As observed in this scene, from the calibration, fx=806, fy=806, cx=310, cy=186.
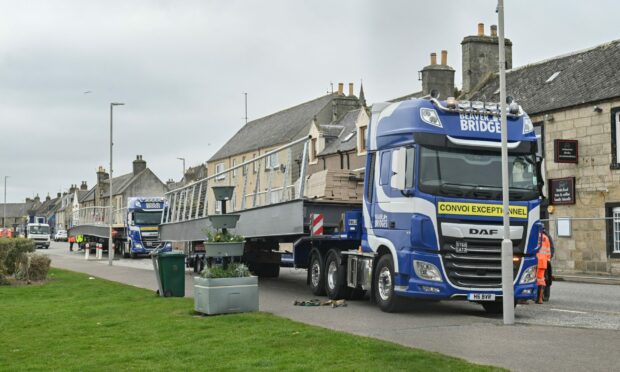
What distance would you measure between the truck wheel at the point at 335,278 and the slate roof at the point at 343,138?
2735 centimetres

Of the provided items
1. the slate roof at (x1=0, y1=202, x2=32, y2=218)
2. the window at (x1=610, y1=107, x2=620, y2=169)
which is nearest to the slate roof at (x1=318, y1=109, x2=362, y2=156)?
the window at (x1=610, y1=107, x2=620, y2=169)

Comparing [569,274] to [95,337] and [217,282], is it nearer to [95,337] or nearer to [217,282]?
[217,282]

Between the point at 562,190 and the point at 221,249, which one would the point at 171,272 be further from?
the point at 562,190

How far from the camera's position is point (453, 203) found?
13.9 m

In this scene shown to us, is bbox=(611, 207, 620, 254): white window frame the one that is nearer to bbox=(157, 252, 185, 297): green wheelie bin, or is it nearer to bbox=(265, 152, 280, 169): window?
bbox=(265, 152, 280, 169): window

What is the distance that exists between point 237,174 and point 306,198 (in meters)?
7.05

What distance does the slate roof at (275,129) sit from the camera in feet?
194

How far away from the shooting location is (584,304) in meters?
17.2

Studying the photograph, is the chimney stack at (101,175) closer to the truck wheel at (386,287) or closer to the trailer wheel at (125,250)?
the trailer wheel at (125,250)

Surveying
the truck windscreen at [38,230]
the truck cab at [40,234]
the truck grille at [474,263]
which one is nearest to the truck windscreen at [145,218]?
the truck cab at [40,234]

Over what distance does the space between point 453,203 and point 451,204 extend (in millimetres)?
40

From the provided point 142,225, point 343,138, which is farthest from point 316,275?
point 142,225

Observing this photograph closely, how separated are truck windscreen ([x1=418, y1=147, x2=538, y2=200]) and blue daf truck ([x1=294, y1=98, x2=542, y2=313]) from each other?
0.7 inches

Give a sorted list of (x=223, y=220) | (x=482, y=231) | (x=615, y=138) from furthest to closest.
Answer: (x=615, y=138) < (x=223, y=220) < (x=482, y=231)
